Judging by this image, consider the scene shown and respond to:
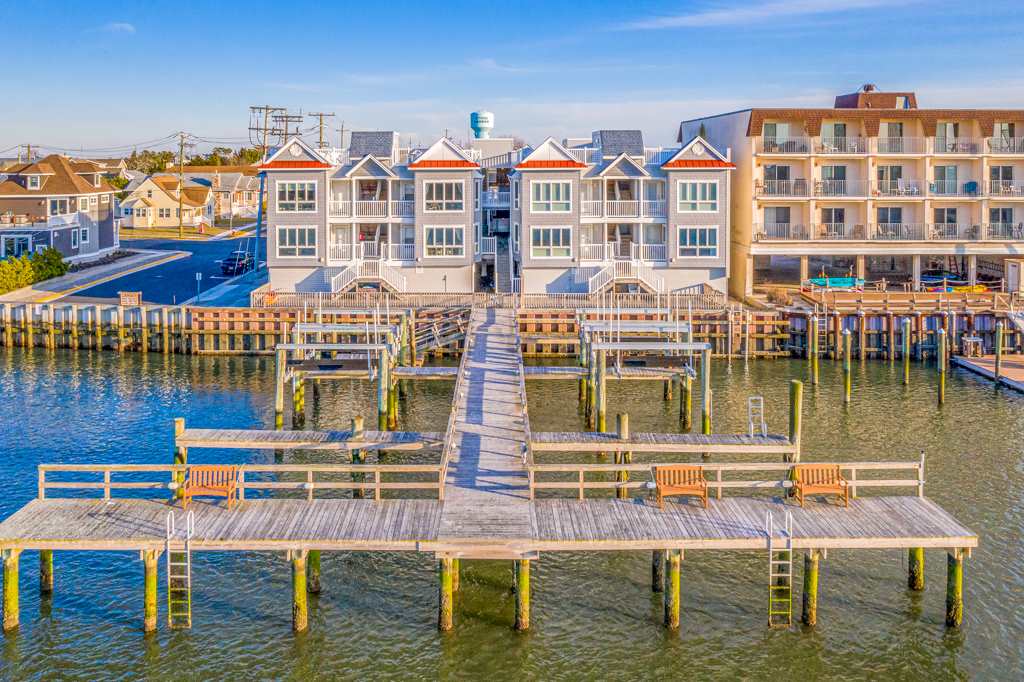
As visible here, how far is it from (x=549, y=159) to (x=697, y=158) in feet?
27.8

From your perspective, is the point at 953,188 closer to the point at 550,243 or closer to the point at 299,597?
the point at 550,243

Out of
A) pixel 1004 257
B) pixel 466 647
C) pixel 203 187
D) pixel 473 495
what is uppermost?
pixel 203 187

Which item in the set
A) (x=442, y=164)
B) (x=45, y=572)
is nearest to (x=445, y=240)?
(x=442, y=164)

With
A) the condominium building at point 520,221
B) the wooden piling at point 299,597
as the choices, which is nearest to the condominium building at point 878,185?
the condominium building at point 520,221

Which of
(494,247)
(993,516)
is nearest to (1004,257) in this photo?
(494,247)

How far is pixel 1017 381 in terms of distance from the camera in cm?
4891

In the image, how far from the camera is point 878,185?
65.7 meters

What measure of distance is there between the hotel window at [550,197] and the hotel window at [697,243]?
6.77 metres

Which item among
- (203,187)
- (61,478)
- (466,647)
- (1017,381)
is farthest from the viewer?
(203,187)

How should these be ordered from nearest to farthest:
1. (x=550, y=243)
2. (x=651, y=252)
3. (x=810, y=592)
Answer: (x=810, y=592) < (x=550, y=243) < (x=651, y=252)

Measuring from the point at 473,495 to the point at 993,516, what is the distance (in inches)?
612

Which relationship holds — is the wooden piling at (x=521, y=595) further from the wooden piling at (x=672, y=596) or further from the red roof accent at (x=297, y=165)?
the red roof accent at (x=297, y=165)

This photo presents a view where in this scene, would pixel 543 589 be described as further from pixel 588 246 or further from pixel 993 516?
pixel 588 246

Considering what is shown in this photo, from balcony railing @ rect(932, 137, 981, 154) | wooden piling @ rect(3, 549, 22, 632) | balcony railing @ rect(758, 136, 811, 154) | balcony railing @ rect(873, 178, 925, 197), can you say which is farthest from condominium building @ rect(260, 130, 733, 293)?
wooden piling @ rect(3, 549, 22, 632)
